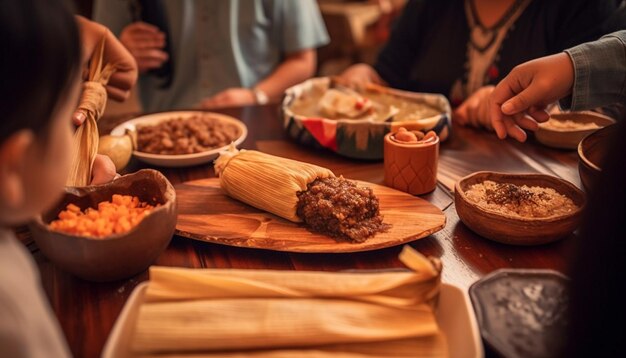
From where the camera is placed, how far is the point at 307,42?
282cm

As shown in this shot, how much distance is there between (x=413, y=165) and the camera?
1454 mm

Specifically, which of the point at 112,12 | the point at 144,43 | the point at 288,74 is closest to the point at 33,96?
the point at 144,43

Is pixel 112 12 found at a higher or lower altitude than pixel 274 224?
higher

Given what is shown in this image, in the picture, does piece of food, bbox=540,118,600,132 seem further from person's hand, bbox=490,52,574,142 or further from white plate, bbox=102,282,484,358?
white plate, bbox=102,282,484,358

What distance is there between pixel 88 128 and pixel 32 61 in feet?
2.24

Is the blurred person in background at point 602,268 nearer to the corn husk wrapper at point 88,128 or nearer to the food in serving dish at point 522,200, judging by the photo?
the food in serving dish at point 522,200

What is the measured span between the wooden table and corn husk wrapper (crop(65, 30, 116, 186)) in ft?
0.62

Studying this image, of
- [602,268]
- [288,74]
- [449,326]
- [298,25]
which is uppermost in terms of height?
[602,268]

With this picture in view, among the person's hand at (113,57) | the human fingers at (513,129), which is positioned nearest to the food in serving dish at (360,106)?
the human fingers at (513,129)

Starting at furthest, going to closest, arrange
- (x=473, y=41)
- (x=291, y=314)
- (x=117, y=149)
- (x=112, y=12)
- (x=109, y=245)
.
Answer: (x=112, y=12) < (x=473, y=41) < (x=117, y=149) < (x=109, y=245) < (x=291, y=314)

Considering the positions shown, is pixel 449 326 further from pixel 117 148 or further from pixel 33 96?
pixel 117 148

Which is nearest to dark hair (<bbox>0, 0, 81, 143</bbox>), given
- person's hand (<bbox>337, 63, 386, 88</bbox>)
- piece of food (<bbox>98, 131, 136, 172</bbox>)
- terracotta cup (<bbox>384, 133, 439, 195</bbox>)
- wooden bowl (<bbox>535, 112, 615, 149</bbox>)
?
piece of food (<bbox>98, 131, 136, 172</bbox>)

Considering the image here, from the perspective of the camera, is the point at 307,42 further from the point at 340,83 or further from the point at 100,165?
the point at 100,165

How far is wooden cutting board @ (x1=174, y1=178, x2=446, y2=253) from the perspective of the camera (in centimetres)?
120
